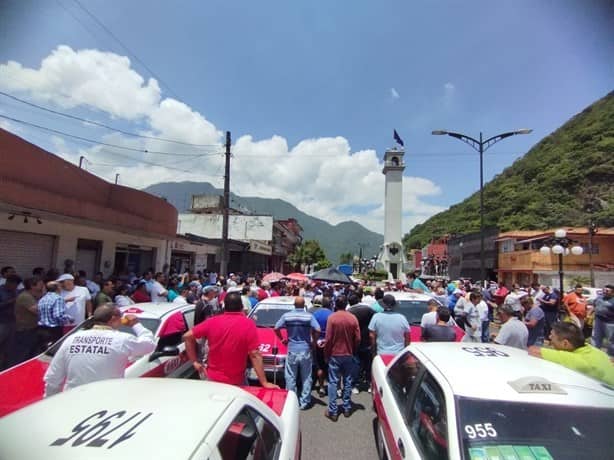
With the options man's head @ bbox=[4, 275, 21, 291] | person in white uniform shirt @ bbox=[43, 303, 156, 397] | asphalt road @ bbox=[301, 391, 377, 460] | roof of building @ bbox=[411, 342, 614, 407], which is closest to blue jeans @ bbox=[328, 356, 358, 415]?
asphalt road @ bbox=[301, 391, 377, 460]

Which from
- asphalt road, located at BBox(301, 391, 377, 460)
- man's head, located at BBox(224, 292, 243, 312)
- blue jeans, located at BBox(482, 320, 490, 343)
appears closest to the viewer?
man's head, located at BBox(224, 292, 243, 312)

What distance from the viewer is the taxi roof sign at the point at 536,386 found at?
236cm

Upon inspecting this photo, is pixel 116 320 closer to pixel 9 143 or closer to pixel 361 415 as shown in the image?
pixel 361 415

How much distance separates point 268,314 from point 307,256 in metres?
68.0

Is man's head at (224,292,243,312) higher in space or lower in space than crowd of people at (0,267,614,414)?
higher

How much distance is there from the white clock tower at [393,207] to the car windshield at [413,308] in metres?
42.5

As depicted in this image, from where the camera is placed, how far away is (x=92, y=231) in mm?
A: 13164

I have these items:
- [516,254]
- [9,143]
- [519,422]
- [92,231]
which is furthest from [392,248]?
[519,422]

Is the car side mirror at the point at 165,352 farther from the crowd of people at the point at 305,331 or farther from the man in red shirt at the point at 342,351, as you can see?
the man in red shirt at the point at 342,351

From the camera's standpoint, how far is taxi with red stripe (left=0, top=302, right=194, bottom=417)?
356 cm

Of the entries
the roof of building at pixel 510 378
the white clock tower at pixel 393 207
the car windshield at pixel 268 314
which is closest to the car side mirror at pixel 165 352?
the car windshield at pixel 268 314

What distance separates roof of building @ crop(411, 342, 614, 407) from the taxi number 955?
79.9 inches

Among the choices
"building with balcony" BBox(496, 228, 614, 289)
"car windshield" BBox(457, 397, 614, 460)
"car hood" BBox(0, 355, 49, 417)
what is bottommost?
"car hood" BBox(0, 355, 49, 417)

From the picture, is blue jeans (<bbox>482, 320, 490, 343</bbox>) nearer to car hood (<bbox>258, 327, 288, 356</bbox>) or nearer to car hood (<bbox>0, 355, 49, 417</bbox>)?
car hood (<bbox>258, 327, 288, 356</bbox>)
